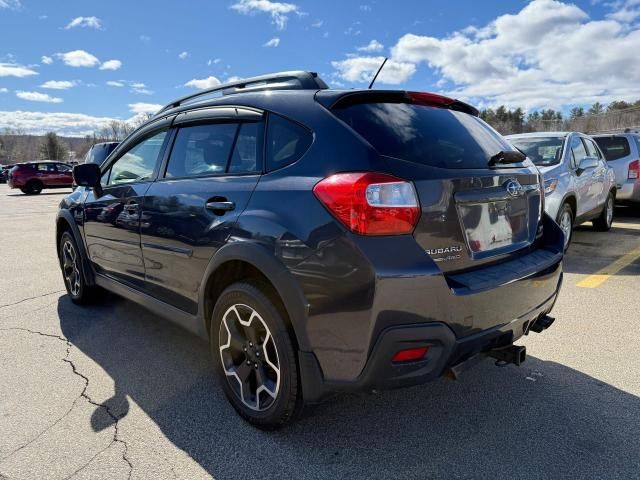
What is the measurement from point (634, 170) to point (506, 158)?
870cm

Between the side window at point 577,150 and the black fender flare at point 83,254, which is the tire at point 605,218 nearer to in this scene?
the side window at point 577,150

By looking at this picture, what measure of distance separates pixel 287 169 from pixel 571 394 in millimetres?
2133

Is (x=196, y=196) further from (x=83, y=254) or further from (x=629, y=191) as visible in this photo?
(x=629, y=191)

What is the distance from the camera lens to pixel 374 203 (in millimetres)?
1931

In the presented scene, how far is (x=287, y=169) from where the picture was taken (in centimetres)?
225

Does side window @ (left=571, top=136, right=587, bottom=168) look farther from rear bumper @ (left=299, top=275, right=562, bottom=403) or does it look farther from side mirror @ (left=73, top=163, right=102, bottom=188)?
side mirror @ (left=73, top=163, right=102, bottom=188)

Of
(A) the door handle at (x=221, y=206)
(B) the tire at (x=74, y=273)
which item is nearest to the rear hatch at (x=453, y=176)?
(A) the door handle at (x=221, y=206)

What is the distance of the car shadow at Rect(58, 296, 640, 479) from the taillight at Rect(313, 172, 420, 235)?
1.12 meters

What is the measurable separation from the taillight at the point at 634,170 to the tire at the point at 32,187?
2568 cm

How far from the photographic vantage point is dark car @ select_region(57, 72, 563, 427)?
194 cm

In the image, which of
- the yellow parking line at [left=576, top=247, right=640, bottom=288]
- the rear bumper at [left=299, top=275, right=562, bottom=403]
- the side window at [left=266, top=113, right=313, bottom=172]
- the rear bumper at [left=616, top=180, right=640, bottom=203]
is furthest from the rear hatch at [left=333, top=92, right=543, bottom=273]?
the rear bumper at [left=616, top=180, right=640, bottom=203]

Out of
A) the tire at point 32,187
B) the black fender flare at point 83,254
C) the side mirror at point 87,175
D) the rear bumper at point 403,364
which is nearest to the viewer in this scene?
the rear bumper at point 403,364

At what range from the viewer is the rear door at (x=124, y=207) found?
334cm

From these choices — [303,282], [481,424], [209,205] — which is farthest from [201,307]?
[481,424]
